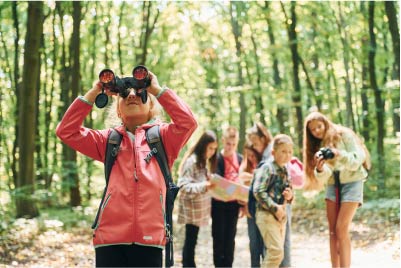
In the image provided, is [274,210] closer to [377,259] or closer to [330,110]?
[377,259]

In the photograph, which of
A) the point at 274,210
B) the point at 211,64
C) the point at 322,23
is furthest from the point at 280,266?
the point at 211,64

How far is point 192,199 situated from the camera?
20.9ft

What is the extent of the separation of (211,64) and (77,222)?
15.6 m

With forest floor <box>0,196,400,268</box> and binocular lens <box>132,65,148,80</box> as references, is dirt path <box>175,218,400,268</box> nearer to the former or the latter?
forest floor <box>0,196,400,268</box>

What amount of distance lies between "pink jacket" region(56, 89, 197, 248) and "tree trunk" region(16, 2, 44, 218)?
7.36 metres

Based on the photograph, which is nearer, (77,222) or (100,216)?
(100,216)

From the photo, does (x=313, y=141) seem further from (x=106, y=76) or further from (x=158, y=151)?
(x=106, y=76)

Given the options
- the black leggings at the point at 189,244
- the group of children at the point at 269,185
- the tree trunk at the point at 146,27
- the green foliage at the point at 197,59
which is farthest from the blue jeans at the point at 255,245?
the tree trunk at the point at 146,27

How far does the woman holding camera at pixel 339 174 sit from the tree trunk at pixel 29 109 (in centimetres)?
639

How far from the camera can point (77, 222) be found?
1123 centimetres

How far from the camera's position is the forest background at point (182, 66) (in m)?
12.0

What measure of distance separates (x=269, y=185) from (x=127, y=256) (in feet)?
8.93

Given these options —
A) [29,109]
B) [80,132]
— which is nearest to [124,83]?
[80,132]

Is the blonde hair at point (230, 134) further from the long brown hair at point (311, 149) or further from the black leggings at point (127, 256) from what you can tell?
the black leggings at point (127, 256)
